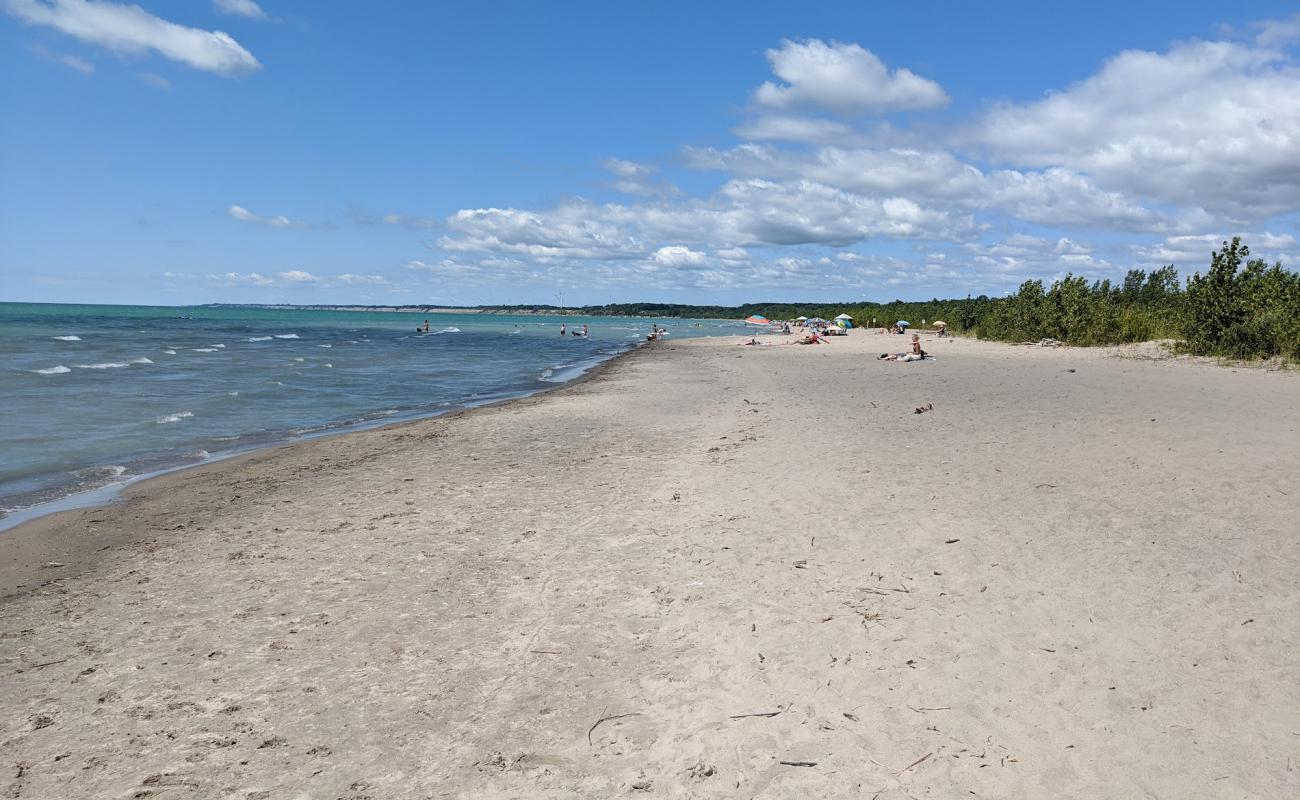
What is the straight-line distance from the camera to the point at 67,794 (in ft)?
12.5

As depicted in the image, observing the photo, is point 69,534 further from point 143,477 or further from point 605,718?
point 605,718

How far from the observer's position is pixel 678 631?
5.67 metres

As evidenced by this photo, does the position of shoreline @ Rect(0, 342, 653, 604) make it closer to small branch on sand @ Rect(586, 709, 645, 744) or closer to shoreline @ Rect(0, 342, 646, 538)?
shoreline @ Rect(0, 342, 646, 538)

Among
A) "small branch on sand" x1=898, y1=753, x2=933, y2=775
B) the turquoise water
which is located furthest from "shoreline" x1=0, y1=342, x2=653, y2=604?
"small branch on sand" x1=898, y1=753, x2=933, y2=775

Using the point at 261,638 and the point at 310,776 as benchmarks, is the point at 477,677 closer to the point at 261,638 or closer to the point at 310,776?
the point at 310,776

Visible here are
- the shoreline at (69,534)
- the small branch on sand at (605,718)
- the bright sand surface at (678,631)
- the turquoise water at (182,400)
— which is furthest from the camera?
the turquoise water at (182,400)

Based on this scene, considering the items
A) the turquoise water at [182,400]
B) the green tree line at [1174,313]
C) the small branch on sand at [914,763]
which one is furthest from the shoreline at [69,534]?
the green tree line at [1174,313]

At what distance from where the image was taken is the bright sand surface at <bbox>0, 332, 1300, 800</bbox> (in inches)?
159

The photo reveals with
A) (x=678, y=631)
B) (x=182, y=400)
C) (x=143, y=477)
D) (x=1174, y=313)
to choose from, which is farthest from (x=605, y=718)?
(x=1174, y=313)

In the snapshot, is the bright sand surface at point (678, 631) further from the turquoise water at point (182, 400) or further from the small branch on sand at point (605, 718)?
the turquoise water at point (182, 400)

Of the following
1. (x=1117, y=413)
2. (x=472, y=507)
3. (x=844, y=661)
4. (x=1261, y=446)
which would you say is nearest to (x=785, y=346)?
(x=1117, y=413)

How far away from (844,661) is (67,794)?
15.2 ft

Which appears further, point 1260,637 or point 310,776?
point 1260,637

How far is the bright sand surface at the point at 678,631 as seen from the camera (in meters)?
4.04
